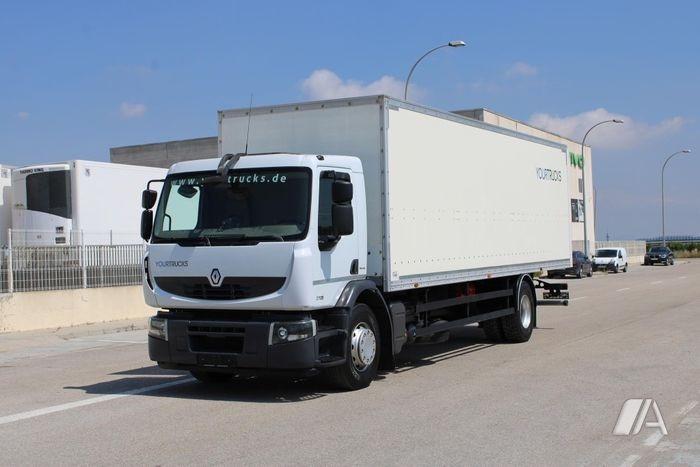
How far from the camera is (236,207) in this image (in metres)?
9.02

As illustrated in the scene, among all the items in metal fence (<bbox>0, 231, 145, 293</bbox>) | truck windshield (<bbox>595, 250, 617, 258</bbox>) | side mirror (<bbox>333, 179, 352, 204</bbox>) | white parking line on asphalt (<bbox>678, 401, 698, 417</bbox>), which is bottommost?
white parking line on asphalt (<bbox>678, 401, 698, 417</bbox>)

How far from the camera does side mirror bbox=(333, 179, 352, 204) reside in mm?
8688

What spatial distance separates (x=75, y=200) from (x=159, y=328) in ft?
46.5

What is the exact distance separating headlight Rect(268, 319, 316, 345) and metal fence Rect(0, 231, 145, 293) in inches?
439

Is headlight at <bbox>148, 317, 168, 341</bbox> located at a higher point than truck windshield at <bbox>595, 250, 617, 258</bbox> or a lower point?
higher

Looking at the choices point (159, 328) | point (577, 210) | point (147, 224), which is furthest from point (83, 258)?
point (577, 210)

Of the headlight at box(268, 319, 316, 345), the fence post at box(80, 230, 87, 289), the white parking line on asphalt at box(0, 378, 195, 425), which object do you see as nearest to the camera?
the white parking line on asphalt at box(0, 378, 195, 425)

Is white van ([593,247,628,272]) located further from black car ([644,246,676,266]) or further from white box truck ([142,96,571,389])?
white box truck ([142,96,571,389])

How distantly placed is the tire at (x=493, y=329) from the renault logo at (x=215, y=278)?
6377 mm

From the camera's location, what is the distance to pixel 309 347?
852cm

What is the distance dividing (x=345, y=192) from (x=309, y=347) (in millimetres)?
1694

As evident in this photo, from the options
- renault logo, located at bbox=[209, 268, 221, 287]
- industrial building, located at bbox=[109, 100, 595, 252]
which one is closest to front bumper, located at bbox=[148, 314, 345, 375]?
renault logo, located at bbox=[209, 268, 221, 287]

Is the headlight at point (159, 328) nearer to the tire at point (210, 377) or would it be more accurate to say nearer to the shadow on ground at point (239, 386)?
the shadow on ground at point (239, 386)

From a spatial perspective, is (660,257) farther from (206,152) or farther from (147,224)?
(147,224)
